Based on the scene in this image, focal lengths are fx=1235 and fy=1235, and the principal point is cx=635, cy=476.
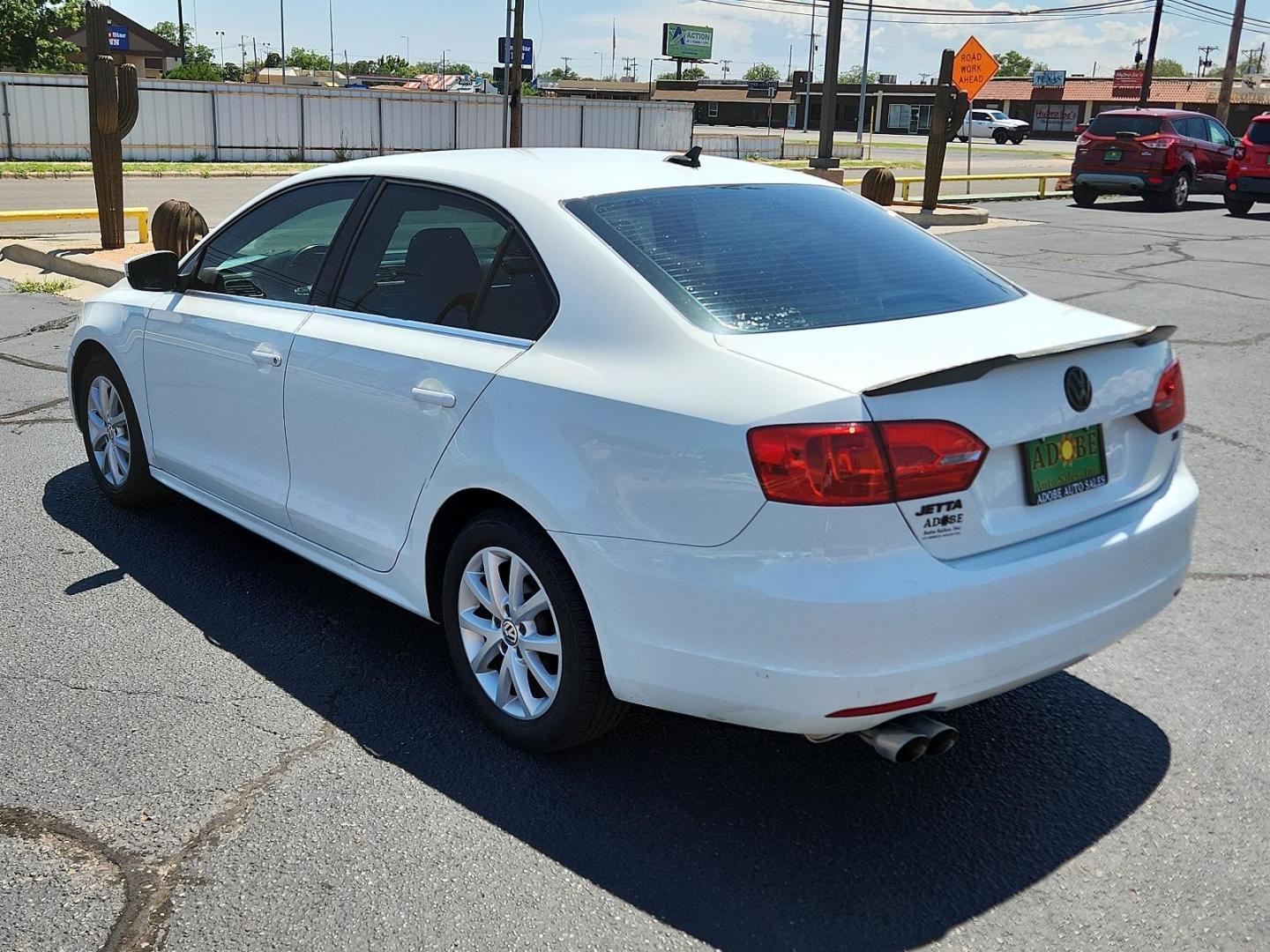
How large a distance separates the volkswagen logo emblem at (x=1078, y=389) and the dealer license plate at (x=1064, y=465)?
69 millimetres

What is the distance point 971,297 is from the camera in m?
3.63

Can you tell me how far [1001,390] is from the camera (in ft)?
9.76

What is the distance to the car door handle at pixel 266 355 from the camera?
4273mm

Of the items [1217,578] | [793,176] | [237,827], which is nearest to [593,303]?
[793,176]

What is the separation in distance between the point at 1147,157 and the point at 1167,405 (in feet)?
72.3

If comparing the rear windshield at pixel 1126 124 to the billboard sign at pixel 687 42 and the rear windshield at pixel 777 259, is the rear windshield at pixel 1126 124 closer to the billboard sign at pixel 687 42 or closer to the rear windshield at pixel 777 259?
the rear windshield at pixel 777 259

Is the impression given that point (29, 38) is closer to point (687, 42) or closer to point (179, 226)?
point (179, 226)

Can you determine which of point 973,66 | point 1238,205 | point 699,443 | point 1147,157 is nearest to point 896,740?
point 699,443

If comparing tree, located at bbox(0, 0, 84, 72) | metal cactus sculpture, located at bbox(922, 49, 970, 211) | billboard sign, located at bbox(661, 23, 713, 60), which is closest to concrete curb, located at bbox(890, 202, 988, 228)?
metal cactus sculpture, located at bbox(922, 49, 970, 211)

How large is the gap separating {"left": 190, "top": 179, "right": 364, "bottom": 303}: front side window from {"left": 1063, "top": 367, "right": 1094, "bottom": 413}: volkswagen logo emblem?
2481 mm

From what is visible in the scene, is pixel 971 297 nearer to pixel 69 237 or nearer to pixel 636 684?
pixel 636 684

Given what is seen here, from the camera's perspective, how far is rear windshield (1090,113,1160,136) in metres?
23.2

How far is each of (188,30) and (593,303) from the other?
13042cm

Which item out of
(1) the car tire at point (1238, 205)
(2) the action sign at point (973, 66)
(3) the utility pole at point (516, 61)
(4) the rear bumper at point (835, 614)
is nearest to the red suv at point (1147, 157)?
(1) the car tire at point (1238, 205)
